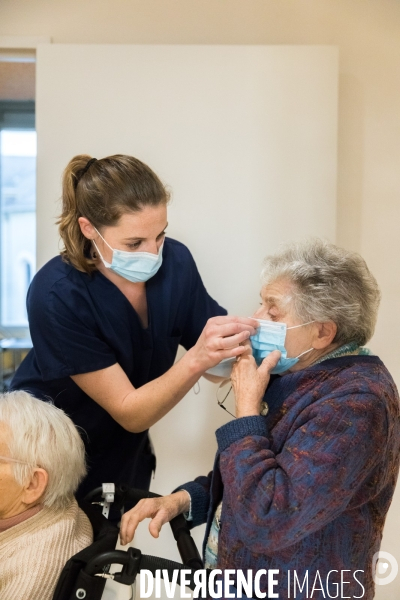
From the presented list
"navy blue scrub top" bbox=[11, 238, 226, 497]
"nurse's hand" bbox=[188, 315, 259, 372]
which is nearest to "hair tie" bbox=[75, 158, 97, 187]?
"navy blue scrub top" bbox=[11, 238, 226, 497]

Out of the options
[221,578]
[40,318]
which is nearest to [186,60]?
[40,318]

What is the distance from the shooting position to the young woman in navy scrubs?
5.07 feet

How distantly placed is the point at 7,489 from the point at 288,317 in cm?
78

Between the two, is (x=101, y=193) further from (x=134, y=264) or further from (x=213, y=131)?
(x=213, y=131)

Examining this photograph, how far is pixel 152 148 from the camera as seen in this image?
2.26 metres

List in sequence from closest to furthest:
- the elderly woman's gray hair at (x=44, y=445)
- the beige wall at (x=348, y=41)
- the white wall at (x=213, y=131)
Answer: the elderly woman's gray hair at (x=44, y=445) → the white wall at (x=213, y=131) → the beige wall at (x=348, y=41)

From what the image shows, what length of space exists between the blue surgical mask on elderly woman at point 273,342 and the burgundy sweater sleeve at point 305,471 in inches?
8.3

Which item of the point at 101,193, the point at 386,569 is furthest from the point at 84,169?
the point at 386,569

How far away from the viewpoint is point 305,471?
44.1 inches

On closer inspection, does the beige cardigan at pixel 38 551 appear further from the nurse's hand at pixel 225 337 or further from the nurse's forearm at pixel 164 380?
the nurse's hand at pixel 225 337

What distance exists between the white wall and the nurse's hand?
0.92m

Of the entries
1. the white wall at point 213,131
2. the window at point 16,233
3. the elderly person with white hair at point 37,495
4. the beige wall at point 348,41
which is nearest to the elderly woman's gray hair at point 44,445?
the elderly person with white hair at point 37,495

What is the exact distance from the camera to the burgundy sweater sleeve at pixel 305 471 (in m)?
1.11

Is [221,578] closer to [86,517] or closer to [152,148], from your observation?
[86,517]
